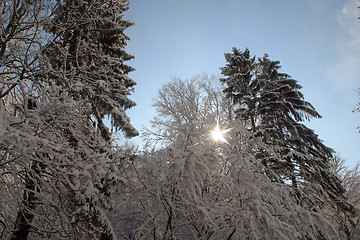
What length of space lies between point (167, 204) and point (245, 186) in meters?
1.34

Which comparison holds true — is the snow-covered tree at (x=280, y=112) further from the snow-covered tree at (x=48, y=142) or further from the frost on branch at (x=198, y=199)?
the snow-covered tree at (x=48, y=142)

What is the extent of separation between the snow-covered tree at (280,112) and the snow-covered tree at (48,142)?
629cm

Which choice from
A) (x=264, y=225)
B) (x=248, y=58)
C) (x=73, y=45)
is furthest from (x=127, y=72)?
(x=264, y=225)

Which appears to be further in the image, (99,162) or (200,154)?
(200,154)

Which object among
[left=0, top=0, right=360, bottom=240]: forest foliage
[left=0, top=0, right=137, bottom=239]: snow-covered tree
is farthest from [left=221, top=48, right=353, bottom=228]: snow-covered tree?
[left=0, top=0, right=137, bottom=239]: snow-covered tree

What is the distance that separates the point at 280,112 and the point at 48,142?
10.0 metres

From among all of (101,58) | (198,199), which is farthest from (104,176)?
(101,58)

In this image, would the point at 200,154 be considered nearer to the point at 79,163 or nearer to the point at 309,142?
the point at 79,163

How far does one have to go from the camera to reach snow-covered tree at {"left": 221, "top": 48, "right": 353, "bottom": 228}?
8211mm

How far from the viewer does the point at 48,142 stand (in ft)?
8.06

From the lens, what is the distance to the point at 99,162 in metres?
2.68

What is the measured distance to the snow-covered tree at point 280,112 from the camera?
8.21 m

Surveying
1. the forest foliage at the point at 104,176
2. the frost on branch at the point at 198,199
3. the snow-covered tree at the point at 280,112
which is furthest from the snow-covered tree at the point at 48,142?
the snow-covered tree at the point at 280,112

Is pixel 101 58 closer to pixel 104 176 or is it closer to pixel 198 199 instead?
pixel 104 176
